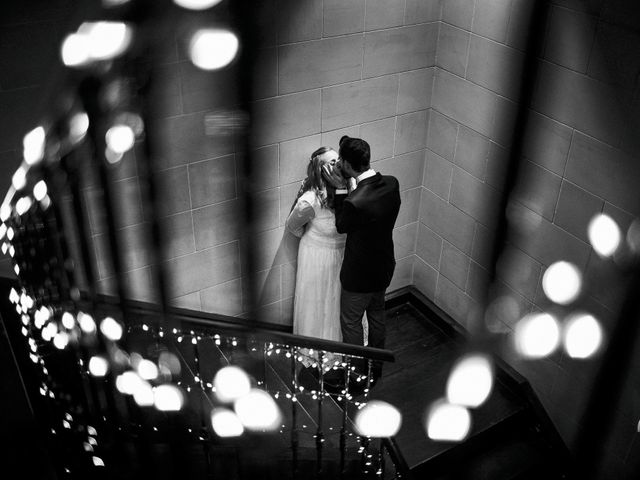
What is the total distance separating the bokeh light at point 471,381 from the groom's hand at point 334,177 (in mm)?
1359

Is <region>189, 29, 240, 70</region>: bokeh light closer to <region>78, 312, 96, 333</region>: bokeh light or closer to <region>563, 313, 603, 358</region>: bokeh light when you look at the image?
<region>78, 312, 96, 333</region>: bokeh light

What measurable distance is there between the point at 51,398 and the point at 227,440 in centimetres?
80

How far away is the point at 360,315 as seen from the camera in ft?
11.1

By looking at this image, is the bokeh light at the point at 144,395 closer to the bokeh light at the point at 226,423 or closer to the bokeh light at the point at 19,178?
the bokeh light at the point at 226,423

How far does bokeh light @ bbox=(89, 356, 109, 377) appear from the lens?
2.63 meters

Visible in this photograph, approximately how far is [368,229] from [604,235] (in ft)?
3.67

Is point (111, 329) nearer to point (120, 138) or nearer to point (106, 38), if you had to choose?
point (120, 138)

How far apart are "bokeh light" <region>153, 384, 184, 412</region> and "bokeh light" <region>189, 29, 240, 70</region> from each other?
61.8 inches

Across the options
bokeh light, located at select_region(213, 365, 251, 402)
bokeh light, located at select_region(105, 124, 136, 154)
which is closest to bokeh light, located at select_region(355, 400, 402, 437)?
bokeh light, located at select_region(213, 365, 251, 402)

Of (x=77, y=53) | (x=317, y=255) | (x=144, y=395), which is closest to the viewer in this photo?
(x=77, y=53)

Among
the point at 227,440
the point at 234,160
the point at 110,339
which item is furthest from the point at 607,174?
the point at 110,339

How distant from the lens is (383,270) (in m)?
3.22

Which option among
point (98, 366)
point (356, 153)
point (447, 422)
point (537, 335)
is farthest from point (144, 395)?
point (537, 335)

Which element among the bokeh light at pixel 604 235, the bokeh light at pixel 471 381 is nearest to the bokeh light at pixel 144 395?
the bokeh light at pixel 471 381
